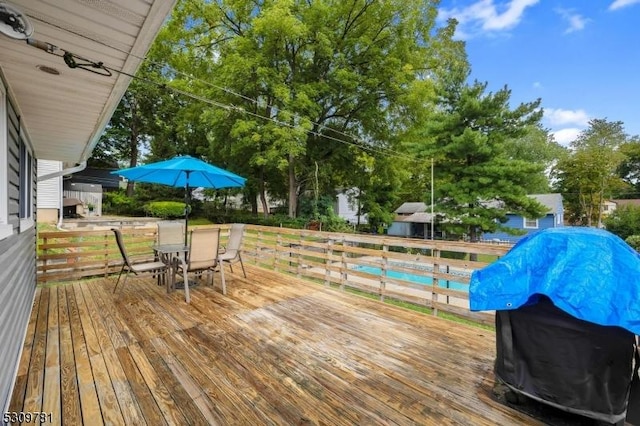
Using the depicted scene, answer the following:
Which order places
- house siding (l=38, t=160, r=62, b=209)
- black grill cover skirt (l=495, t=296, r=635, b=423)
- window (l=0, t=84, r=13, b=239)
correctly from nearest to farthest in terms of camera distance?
1. black grill cover skirt (l=495, t=296, r=635, b=423)
2. window (l=0, t=84, r=13, b=239)
3. house siding (l=38, t=160, r=62, b=209)

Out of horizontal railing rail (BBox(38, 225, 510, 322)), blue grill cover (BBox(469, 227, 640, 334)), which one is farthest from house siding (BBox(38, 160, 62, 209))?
blue grill cover (BBox(469, 227, 640, 334))

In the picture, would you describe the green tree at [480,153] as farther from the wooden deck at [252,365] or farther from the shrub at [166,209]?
the shrub at [166,209]

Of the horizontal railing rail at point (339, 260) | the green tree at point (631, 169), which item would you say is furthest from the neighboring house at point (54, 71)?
the green tree at point (631, 169)

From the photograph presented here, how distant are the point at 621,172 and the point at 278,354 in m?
41.9

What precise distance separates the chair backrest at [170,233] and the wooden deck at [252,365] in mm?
1740

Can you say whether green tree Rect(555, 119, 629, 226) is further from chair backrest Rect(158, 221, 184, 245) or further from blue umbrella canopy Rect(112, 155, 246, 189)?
chair backrest Rect(158, 221, 184, 245)

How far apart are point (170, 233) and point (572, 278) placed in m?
5.79

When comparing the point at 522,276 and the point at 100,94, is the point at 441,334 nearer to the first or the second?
the point at 522,276

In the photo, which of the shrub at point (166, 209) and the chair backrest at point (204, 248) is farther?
the shrub at point (166, 209)

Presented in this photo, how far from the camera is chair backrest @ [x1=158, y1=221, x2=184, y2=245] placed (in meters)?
5.59

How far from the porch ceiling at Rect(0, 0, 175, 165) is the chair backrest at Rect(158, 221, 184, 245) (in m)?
2.50

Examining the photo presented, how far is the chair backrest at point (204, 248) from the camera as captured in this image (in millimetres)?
4250

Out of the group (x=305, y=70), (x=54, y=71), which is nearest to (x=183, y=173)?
(x=54, y=71)

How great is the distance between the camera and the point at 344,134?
48.6 ft
